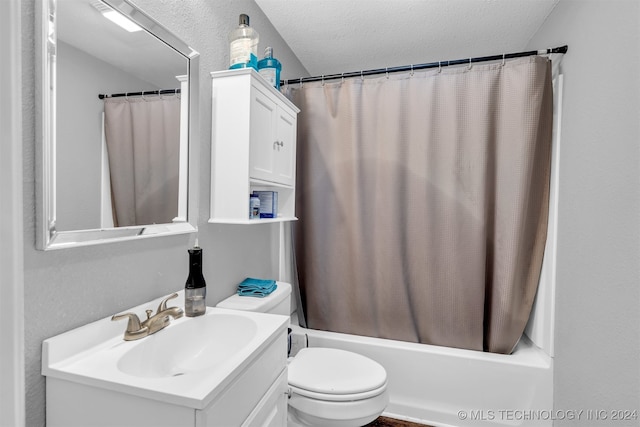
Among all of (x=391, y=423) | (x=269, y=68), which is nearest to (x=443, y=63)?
(x=269, y=68)

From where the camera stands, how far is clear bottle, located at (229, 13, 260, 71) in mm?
1307

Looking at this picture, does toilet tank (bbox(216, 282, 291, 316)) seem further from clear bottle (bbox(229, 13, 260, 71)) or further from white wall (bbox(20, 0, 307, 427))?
clear bottle (bbox(229, 13, 260, 71))

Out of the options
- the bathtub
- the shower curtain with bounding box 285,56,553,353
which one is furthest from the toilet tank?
the bathtub

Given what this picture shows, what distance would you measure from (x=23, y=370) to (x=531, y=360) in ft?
6.77

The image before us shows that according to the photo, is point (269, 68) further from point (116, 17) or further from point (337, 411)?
point (337, 411)

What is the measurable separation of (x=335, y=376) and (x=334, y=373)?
0.07 feet

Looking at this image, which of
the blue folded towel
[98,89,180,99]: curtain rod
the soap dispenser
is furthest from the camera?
the blue folded towel

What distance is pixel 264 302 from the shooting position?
4.56 ft

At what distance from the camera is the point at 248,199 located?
4.23 ft

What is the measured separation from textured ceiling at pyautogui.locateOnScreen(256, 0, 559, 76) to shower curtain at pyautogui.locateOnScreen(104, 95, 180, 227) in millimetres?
1034

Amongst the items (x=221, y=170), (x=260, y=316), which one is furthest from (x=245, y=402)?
(x=221, y=170)

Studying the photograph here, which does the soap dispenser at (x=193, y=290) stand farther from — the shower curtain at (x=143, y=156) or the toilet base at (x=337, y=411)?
the toilet base at (x=337, y=411)

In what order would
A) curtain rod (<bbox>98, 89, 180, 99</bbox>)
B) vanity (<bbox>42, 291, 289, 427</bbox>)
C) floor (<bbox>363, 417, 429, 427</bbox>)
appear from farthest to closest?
1. floor (<bbox>363, 417, 429, 427</bbox>)
2. curtain rod (<bbox>98, 89, 180, 99</bbox>)
3. vanity (<bbox>42, 291, 289, 427</bbox>)

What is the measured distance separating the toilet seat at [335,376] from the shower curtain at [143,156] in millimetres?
909
